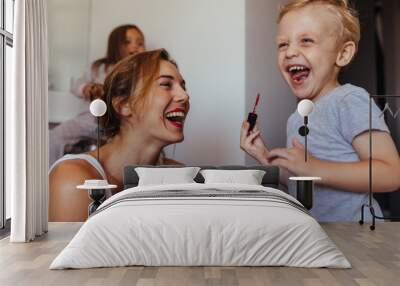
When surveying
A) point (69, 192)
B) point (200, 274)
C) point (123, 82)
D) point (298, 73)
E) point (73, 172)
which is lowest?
point (200, 274)

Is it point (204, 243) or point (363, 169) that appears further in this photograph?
point (363, 169)

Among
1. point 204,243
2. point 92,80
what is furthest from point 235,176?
point 204,243

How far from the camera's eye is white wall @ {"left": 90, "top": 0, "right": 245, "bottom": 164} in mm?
7527

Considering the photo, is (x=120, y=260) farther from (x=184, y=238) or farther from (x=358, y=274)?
(x=358, y=274)

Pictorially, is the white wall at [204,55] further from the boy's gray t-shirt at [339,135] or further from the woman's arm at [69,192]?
the woman's arm at [69,192]

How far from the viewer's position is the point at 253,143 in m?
7.57

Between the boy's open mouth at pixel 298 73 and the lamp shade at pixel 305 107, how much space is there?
43 centimetres

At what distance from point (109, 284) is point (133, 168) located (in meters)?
3.37

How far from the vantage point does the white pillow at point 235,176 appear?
676 cm

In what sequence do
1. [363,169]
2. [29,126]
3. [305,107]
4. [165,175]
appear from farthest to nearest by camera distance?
[363,169] → [305,107] → [165,175] → [29,126]

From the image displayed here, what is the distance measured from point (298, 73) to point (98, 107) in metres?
2.50

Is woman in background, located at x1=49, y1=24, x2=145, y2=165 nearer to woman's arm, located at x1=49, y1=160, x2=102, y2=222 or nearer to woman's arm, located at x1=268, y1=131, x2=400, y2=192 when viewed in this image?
woman's arm, located at x1=49, y1=160, x2=102, y2=222

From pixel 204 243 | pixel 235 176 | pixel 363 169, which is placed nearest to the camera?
pixel 204 243

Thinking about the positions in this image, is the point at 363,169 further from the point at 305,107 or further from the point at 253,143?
the point at 253,143
